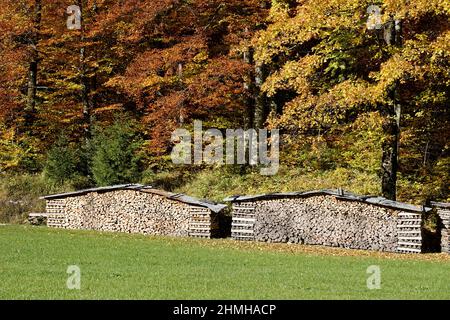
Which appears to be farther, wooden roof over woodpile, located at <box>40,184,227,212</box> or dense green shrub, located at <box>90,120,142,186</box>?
dense green shrub, located at <box>90,120,142,186</box>

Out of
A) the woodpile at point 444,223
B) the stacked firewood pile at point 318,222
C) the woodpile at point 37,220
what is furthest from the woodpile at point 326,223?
the woodpile at point 37,220

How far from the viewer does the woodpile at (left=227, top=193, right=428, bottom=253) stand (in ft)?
82.0

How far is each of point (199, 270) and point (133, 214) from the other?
41.7 feet

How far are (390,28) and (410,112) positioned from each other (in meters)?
7.26

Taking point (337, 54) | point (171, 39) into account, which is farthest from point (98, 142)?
point (337, 54)

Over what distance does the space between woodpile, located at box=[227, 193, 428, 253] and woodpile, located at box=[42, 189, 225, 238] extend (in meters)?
1.54

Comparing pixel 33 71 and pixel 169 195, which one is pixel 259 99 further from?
pixel 33 71

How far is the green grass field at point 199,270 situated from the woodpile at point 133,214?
174 cm

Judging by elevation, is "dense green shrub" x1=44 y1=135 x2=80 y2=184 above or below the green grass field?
above


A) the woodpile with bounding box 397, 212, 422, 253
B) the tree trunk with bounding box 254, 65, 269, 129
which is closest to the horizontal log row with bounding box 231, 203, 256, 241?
the woodpile with bounding box 397, 212, 422, 253

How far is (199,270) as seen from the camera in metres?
17.2

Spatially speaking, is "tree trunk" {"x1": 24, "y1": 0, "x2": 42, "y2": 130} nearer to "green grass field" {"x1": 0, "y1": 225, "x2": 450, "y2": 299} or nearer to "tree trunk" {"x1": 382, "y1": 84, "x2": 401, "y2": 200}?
"green grass field" {"x1": 0, "y1": 225, "x2": 450, "y2": 299}

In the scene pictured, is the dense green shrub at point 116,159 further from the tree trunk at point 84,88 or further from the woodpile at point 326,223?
the woodpile at point 326,223

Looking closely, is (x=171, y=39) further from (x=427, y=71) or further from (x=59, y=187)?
(x=427, y=71)
